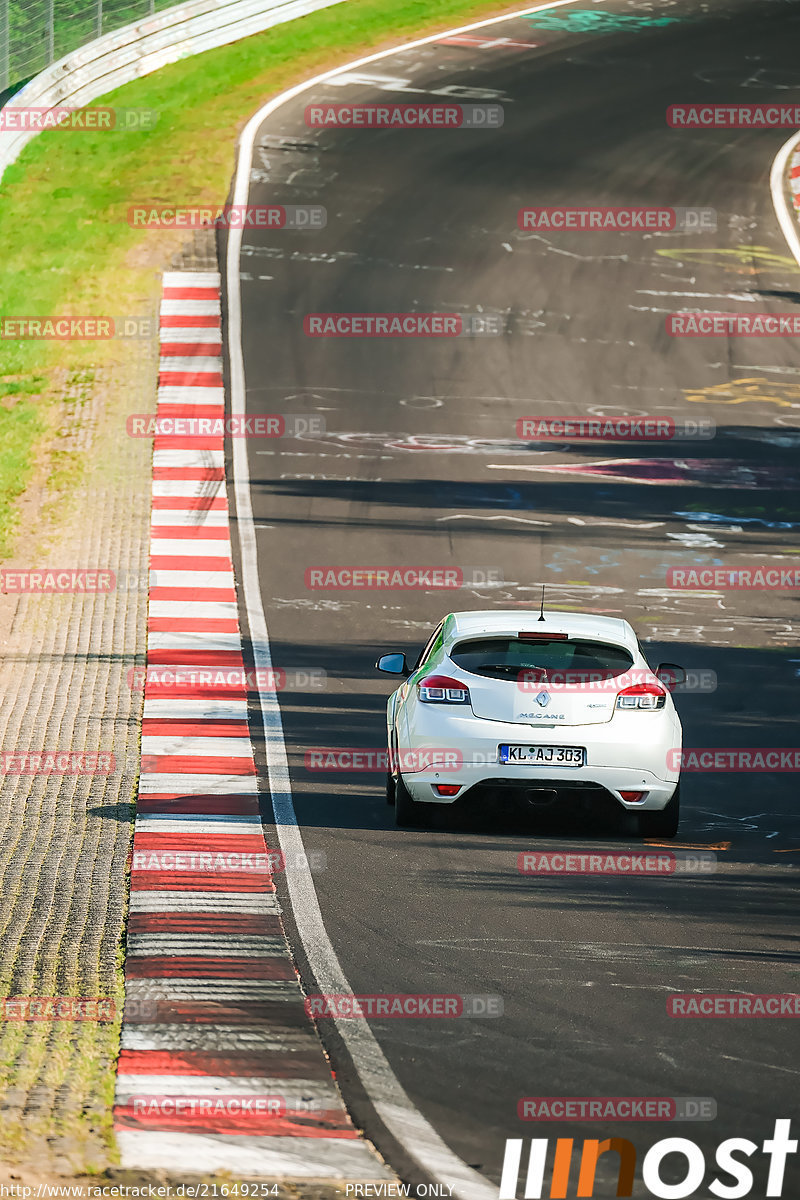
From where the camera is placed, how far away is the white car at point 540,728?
36.9ft

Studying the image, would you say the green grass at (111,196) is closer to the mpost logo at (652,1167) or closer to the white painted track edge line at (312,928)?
the white painted track edge line at (312,928)

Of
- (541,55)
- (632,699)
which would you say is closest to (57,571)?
(632,699)

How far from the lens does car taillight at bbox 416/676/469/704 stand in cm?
1150

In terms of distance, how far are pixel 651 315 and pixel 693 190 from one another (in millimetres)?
7073

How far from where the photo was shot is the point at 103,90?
37.3 m

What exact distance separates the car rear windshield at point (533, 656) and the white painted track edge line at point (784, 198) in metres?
21.3

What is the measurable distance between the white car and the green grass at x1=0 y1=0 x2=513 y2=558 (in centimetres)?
1065

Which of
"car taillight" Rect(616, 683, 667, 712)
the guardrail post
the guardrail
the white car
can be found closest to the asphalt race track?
the white car

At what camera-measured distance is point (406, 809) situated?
11.7 metres

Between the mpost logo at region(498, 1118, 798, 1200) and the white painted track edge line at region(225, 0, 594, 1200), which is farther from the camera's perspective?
the white painted track edge line at region(225, 0, 594, 1200)

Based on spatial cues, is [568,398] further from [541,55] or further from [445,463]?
[541,55]

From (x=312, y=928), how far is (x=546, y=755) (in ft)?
7.35

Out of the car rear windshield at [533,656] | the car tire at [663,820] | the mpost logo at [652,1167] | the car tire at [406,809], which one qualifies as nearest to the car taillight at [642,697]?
the car rear windshield at [533,656]

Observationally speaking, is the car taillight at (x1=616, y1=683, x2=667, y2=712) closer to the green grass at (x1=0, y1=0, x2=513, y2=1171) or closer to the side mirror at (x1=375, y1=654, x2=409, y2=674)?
the side mirror at (x1=375, y1=654, x2=409, y2=674)
